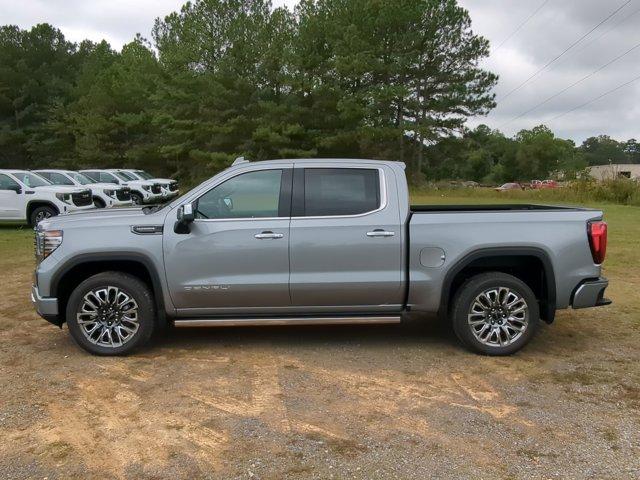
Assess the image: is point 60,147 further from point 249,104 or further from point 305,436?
point 305,436

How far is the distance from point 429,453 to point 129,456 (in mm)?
1807

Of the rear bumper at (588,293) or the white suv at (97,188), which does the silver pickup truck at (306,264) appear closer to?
the rear bumper at (588,293)

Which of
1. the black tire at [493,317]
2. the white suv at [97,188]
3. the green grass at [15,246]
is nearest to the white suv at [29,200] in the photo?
the green grass at [15,246]

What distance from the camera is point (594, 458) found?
3.56 m

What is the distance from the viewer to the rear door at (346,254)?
5301 millimetres

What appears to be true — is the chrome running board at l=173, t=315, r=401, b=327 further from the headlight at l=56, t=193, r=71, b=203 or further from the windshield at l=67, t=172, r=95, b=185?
the windshield at l=67, t=172, r=95, b=185

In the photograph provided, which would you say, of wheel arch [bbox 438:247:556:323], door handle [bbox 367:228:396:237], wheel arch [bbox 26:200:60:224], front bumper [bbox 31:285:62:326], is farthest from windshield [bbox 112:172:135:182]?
wheel arch [bbox 438:247:556:323]

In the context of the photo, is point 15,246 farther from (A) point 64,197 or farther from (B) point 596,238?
(B) point 596,238

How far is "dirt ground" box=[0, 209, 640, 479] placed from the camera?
3.50 meters

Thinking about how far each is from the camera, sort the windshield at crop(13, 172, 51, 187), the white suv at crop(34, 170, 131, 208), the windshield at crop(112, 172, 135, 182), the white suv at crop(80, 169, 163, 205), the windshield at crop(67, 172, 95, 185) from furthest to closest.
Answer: the windshield at crop(112, 172, 135, 182)
the white suv at crop(80, 169, 163, 205)
the windshield at crop(67, 172, 95, 185)
the white suv at crop(34, 170, 131, 208)
the windshield at crop(13, 172, 51, 187)

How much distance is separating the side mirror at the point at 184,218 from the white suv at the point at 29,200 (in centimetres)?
1170

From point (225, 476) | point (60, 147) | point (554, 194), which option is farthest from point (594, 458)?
point (60, 147)

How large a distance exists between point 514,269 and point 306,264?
2083 millimetres

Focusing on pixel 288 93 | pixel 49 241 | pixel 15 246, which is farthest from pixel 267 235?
pixel 288 93
